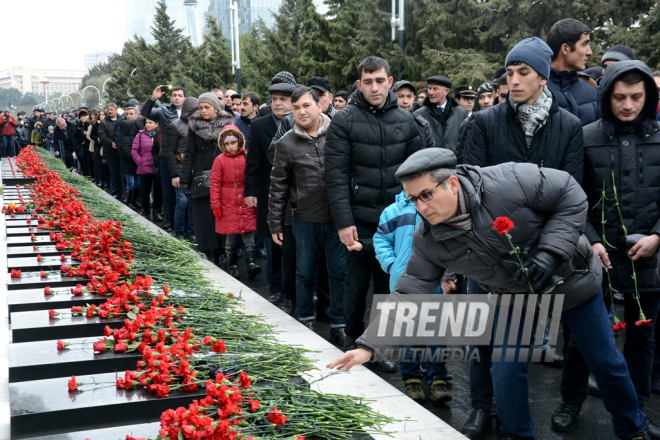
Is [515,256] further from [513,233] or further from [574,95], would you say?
[574,95]

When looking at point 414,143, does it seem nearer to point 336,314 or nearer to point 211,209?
point 336,314

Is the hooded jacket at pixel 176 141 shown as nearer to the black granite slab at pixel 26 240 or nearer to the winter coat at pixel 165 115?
the winter coat at pixel 165 115

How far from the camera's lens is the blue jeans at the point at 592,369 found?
3.26m

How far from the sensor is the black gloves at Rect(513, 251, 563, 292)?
294 centimetres

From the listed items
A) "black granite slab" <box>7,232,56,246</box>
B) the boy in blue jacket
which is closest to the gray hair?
the boy in blue jacket

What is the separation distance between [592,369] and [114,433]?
7.82 ft

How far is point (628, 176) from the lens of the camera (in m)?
3.87

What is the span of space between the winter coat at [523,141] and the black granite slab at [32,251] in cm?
471

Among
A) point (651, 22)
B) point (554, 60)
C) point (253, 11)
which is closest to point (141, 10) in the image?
point (253, 11)

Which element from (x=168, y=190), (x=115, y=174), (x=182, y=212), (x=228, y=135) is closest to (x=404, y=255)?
(x=228, y=135)

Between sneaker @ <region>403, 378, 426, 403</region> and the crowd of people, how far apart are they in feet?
0.05

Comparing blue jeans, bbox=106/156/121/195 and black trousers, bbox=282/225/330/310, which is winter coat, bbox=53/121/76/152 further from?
black trousers, bbox=282/225/330/310

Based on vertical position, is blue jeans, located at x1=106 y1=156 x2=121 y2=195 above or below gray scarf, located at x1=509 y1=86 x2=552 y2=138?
below

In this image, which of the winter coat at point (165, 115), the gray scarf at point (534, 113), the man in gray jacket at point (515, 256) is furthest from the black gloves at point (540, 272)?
the winter coat at point (165, 115)
